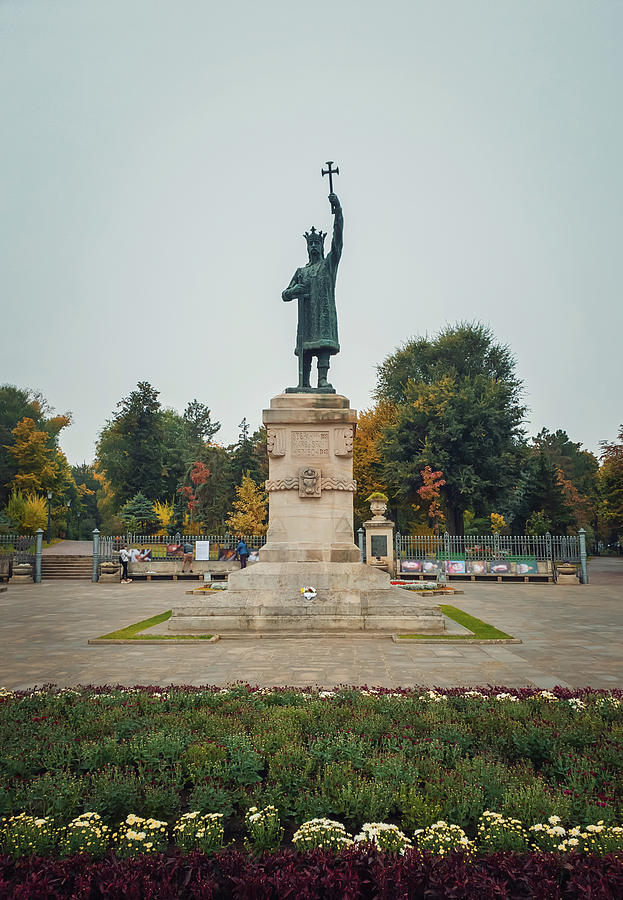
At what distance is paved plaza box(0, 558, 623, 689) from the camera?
755cm

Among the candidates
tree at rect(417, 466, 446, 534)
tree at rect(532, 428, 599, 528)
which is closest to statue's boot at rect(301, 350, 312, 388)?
tree at rect(417, 466, 446, 534)

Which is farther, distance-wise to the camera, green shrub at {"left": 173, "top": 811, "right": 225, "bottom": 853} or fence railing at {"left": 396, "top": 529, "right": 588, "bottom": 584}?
fence railing at {"left": 396, "top": 529, "right": 588, "bottom": 584}

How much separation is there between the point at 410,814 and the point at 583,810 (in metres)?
0.99

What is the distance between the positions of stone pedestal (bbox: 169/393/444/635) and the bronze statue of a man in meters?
1.16

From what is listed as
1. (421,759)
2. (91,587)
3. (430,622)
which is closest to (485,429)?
(91,587)

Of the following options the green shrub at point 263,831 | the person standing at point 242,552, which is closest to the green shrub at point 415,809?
the green shrub at point 263,831

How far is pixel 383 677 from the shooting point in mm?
7496

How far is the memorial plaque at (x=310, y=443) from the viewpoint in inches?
477

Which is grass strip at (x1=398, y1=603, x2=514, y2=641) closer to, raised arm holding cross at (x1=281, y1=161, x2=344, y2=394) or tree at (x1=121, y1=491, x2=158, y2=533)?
raised arm holding cross at (x1=281, y1=161, x2=344, y2=394)

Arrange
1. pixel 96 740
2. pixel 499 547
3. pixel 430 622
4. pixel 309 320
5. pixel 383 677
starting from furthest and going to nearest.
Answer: pixel 499 547
pixel 309 320
pixel 430 622
pixel 383 677
pixel 96 740

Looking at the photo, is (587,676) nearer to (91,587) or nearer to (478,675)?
(478,675)

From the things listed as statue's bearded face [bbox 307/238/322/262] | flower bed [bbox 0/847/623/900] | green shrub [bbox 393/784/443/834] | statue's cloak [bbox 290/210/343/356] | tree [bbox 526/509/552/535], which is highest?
statue's bearded face [bbox 307/238/322/262]

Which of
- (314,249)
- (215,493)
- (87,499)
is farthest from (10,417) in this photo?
(314,249)

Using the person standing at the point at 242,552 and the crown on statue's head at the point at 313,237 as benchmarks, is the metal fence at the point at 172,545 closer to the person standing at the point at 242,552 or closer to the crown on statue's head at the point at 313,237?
the person standing at the point at 242,552
